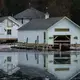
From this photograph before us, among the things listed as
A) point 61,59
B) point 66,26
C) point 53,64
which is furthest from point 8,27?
point 53,64

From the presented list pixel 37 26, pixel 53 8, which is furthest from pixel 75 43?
pixel 53 8

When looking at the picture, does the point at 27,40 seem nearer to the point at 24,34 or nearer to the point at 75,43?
the point at 24,34

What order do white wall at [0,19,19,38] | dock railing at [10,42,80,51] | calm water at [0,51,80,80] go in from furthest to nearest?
white wall at [0,19,19,38] < dock railing at [10,42,80,51] < calm water at [0,51,80,80]

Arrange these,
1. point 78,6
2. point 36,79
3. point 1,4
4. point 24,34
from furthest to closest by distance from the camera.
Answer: point 1,4 → point 78,6 → point 24,34 → point 36,79

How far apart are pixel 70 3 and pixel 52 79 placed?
68381 mm

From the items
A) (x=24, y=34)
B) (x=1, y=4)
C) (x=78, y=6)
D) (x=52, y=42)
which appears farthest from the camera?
(x=1, y=4)

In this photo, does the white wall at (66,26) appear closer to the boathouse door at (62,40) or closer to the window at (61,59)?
the boathouse door at (62,40)

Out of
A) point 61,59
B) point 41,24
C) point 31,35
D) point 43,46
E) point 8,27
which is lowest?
point 61,59

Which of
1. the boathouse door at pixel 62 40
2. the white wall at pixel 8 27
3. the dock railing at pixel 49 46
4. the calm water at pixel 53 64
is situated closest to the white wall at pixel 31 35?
the dock railing at pixel 49 46

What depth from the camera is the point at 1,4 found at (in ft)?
405

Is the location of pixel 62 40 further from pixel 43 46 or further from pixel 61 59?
pixel 61 59

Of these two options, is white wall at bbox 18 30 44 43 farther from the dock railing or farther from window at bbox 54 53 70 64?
window at bbox 54 53 70 64

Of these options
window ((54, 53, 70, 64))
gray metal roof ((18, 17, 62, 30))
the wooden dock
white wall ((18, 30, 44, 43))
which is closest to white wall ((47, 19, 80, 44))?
gray metal roof ((18, 17, 62, 30))

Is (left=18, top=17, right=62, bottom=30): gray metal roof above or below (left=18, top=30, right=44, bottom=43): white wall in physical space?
above
